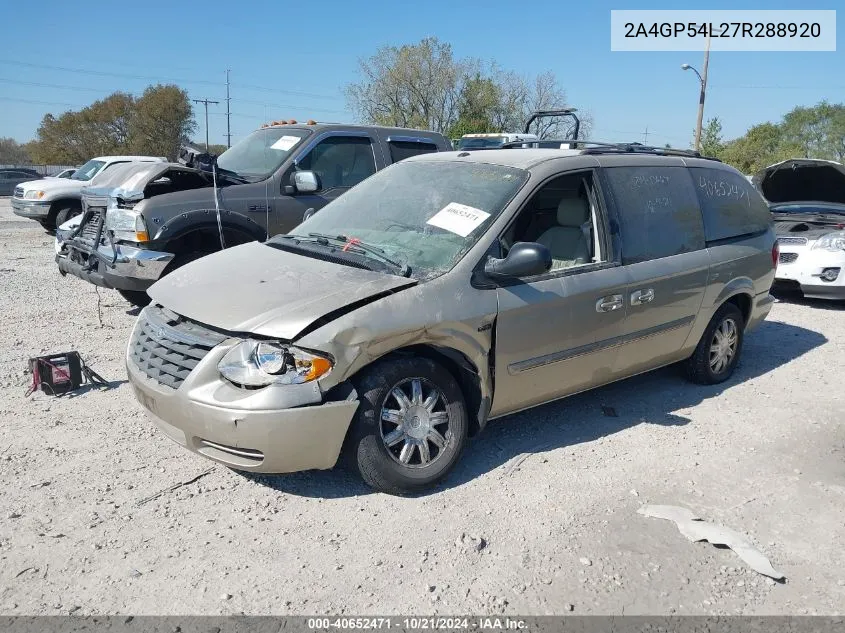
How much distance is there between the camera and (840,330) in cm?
776

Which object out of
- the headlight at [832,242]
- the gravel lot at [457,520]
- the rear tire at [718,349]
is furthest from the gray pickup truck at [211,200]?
the headlight at [832,242]

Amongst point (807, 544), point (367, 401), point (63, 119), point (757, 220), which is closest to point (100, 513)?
point (367, 401)

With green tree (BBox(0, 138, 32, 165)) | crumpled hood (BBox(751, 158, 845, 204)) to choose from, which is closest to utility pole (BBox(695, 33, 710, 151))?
crumpled hood (BBox(751, 158, 845, 204))

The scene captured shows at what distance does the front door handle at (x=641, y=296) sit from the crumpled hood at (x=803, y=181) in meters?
6.52

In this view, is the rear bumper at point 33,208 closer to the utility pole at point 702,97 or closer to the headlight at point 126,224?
the headlight at point 126,224

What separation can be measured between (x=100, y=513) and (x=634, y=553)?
8.41ft

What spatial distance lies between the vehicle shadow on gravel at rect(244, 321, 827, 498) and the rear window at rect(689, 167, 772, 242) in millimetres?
1229

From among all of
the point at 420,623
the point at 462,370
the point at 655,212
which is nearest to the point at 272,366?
the point at 462,370

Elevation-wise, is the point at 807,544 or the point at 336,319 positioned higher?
the point at 336,319

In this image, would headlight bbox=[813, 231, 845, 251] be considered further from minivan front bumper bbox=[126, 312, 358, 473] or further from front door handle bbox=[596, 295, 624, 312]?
minivan front bumper bbox=[126, 312, 358, 473]

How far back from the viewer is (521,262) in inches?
147

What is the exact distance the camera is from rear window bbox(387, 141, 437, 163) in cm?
789

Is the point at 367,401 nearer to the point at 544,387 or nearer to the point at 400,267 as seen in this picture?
the point at 400,267

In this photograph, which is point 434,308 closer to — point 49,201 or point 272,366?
point 272,366
